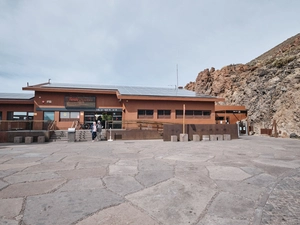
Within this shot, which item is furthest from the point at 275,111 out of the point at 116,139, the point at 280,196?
the point at 280,196

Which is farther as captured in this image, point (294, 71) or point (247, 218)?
point (294, 71)

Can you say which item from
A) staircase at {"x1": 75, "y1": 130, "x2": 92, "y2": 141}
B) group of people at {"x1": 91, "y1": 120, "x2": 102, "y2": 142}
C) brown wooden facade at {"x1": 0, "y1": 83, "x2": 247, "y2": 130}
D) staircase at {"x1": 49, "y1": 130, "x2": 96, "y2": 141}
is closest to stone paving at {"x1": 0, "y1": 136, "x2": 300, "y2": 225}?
group of people at {"x1": 91, "y1": 120, "x2": 102, "y2": 142}

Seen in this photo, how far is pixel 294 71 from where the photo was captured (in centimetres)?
2627

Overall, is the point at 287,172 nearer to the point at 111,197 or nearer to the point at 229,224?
the point at 229,224

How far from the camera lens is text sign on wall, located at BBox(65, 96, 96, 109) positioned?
21.5 metres

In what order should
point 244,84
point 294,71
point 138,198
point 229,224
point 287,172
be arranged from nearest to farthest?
point 229,224 → point 138,198 → point 287,172 → point 294,71 → point 244,84

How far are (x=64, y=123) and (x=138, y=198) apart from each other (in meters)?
20.1

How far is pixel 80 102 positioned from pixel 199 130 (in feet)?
48.6

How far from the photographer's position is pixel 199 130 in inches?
684

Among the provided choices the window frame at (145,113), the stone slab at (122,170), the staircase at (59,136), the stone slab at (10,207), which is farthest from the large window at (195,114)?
the stone slab at (10,207)

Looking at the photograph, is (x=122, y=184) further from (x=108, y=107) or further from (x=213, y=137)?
(x=108, y=107)

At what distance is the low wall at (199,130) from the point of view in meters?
16.4

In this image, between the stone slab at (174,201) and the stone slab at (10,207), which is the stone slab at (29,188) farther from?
the stone slab at (174,201)

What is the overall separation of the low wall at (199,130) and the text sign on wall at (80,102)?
10.9 meters
